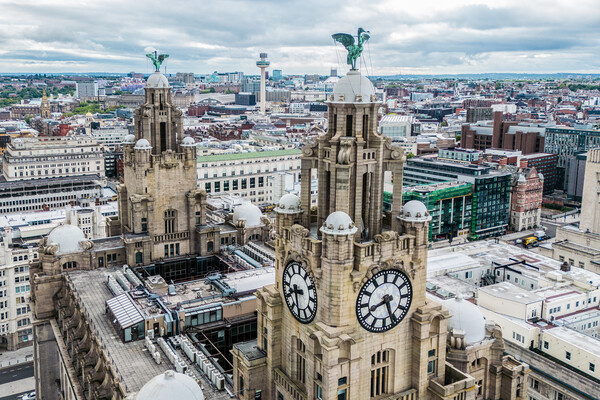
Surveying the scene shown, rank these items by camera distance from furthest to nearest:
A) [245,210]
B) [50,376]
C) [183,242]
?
[245,210] < [183,242] < [50,376]

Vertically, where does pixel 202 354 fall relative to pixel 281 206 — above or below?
below

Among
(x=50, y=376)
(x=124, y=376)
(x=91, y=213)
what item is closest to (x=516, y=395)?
(x=124, y=376)

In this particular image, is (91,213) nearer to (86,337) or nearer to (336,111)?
(86,337)

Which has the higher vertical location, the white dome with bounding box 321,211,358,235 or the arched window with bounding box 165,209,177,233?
the white dome with bounding box 321,211,358,235

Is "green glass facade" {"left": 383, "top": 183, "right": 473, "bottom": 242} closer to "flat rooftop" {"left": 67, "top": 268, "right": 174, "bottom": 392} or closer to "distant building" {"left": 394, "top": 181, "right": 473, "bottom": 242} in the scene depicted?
"distant building" {"left": 394, "top": 181, "right": 473, "bottom": 242}

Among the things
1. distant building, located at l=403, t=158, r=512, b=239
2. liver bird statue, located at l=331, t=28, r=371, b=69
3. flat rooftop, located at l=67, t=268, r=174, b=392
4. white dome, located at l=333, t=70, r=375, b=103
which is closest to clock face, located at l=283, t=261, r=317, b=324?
white dome, located at l=333, t=70, r=375, b=103

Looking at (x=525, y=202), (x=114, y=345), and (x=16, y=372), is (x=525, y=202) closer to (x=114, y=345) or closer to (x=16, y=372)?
(x=16, y=372)
